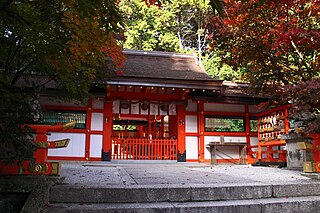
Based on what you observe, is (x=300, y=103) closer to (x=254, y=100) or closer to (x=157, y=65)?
(x=254, y=100)

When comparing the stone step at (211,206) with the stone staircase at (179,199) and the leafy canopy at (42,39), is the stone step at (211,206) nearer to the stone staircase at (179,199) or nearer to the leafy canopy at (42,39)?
the stone staircase at (179,199)

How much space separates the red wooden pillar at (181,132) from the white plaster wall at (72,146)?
3406 millimetres

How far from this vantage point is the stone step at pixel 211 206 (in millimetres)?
3107

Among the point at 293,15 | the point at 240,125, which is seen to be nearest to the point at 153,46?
the point at 240,125

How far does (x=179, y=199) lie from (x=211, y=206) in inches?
16.7

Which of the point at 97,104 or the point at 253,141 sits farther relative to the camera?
the point at 253,141

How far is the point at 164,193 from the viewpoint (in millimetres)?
3529

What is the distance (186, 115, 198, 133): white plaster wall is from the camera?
10594 mm

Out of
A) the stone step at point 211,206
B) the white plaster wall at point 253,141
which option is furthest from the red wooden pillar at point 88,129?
the stone step at point 211,206

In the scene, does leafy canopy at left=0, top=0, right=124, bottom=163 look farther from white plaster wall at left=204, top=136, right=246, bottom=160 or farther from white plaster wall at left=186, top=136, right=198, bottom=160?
white plaster wall at left=204, top=136, right=246, bottom=160

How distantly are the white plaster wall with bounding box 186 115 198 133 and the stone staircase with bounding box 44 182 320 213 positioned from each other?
6.70 meters

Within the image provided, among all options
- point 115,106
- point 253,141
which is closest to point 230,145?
point 253,141

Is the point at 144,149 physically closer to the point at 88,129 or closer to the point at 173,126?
the point at 173,126

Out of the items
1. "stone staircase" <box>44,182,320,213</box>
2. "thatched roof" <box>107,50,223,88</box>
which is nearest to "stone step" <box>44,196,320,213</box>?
"stone staircase" <box>44,182,320,213</box>
